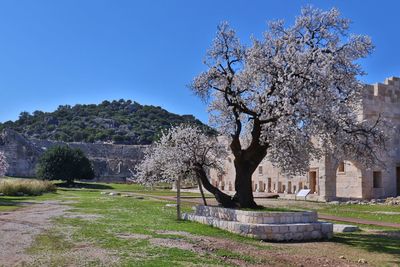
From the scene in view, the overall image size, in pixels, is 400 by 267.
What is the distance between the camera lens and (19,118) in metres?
133

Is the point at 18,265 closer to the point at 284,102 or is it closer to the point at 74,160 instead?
the point at 284,102

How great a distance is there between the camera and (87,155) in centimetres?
9806

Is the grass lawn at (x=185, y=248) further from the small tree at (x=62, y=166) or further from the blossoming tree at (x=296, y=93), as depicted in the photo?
the small tree at (x=62, y=166)

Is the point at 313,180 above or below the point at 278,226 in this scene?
above

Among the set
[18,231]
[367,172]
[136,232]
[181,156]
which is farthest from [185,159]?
[367,172]

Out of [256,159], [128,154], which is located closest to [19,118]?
[128,154]

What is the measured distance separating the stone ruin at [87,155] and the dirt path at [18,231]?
52.1 meters

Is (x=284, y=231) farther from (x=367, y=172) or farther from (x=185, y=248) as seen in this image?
(x=367, y=172)

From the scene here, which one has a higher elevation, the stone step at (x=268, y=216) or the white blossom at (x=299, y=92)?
the white blossom at (x=299, y=92)

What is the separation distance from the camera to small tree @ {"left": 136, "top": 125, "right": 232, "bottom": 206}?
1692cm

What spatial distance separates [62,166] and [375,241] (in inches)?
1886

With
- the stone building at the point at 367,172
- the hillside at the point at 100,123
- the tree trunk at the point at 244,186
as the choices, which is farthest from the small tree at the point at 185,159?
the hillside at the point at 100,123

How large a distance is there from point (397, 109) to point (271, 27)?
23263 millimetres

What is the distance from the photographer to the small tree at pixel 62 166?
183 ft
